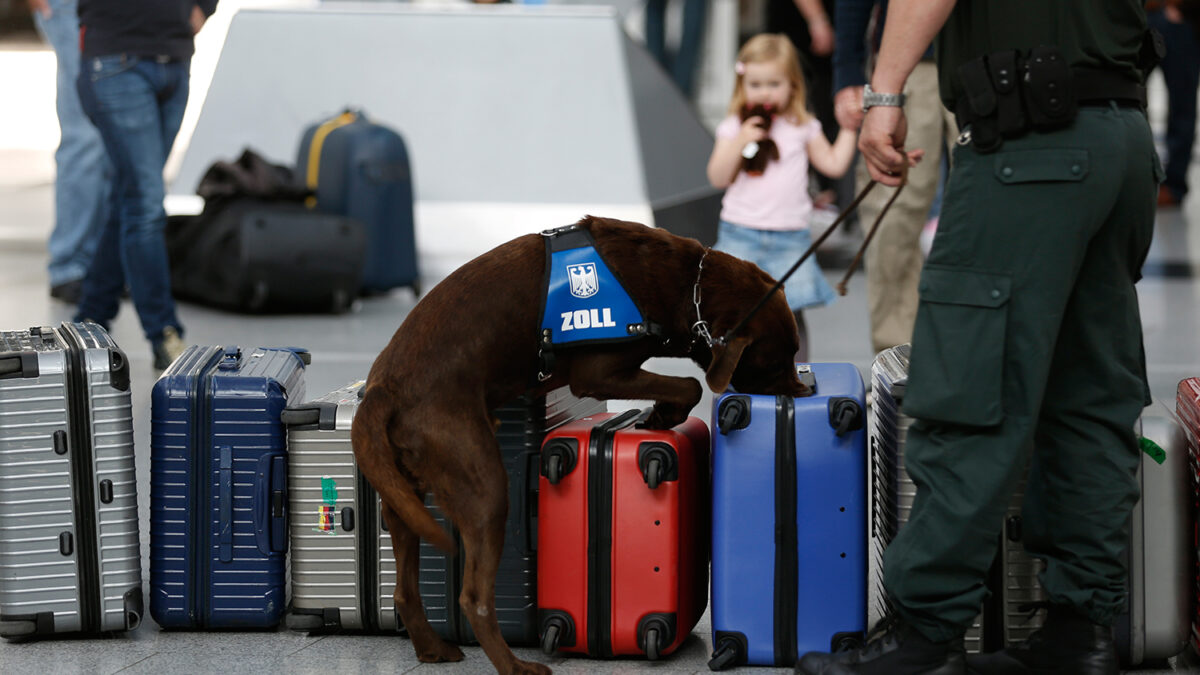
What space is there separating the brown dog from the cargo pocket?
499 mm

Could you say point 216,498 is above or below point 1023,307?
below

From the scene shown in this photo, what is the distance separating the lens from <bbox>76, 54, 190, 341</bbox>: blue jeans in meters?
5.12

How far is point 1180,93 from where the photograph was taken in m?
10.6

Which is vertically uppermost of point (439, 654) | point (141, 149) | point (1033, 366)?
point (141, 149)

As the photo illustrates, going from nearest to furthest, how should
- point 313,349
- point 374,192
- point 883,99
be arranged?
point 883,99 < point 313,349 < point 374,192

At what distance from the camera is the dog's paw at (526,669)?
2680 millimetres

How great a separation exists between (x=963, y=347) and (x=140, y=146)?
146 inches

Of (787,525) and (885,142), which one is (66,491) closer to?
(787,525)

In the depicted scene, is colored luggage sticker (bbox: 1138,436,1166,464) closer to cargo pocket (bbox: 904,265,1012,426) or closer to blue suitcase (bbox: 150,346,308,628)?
cargo pocket (bbox: 904,265,1012,426)

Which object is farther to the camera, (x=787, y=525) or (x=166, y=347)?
(x=166, y=347)

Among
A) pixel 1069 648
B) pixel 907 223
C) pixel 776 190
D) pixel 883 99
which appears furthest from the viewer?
pixel 907 223

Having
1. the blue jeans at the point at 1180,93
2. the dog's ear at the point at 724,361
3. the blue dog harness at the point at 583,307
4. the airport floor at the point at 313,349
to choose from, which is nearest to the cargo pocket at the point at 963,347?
the dog's ear at the point at 724,361

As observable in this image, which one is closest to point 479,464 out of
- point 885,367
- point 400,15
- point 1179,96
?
point 885,367

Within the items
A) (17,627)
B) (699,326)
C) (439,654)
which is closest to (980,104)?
(699,326)
